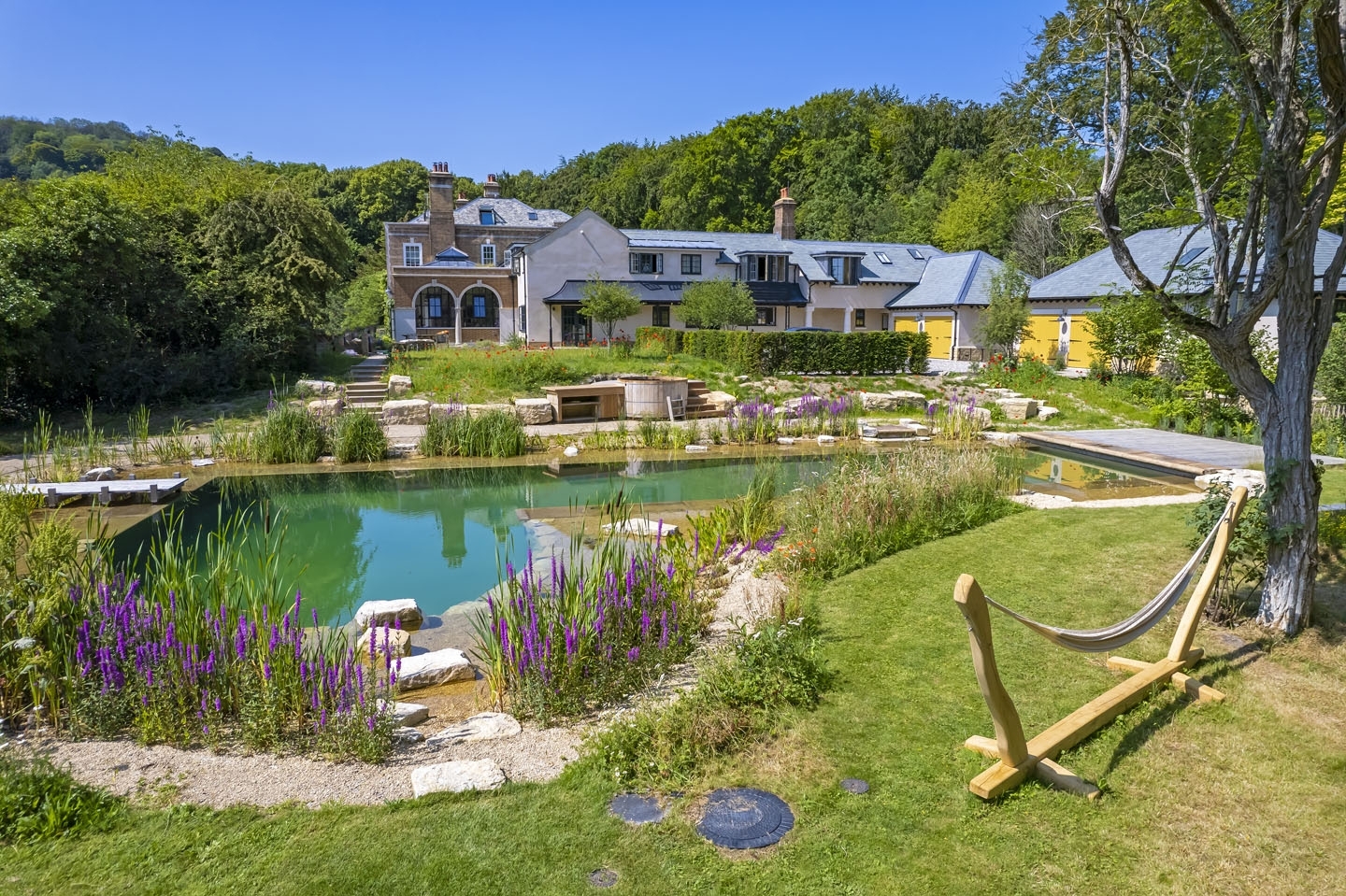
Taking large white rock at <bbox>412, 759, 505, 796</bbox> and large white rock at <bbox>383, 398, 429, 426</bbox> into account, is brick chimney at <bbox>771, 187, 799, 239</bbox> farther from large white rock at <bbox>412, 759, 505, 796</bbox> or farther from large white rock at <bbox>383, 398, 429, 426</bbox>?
large white rock at <bbox>412, 759, 505, 796</bbox>

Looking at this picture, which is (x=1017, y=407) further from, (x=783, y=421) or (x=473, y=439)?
(x=473, y=439)

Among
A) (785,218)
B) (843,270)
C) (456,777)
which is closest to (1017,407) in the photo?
(456,777)

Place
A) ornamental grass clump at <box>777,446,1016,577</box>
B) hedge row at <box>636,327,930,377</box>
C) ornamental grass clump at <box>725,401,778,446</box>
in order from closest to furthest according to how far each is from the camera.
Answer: ornamental grass clump at <box>777,446,1016,577</box> → ornamental grass clump at <box>725,401,778,446</box> → hedge row at <box>636,327,930,377</box>

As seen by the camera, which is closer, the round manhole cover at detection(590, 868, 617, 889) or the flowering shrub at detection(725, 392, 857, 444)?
the round manhole cover at detection(590, 868, 617, 889)

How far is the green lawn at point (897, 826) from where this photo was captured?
307 centimetres

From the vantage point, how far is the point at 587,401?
17.2 m

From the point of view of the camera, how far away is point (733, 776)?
3.83 m

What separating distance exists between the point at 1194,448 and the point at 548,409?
11727 mm

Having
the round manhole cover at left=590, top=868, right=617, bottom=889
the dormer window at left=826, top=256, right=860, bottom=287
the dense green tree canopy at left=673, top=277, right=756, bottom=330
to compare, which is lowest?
the round manhole cover at left=590, top=868, right=617, bottom=889

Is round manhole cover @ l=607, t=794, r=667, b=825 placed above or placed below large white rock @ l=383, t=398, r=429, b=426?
below

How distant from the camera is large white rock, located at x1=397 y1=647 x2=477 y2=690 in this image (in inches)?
211

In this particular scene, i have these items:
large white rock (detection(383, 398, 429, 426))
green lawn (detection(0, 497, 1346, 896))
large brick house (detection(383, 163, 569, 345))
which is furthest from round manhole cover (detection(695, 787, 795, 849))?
large brick house (detection(383, 163, 569, 345))

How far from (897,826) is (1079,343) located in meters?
25.4

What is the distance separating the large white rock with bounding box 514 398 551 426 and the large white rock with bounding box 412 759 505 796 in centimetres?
1273
